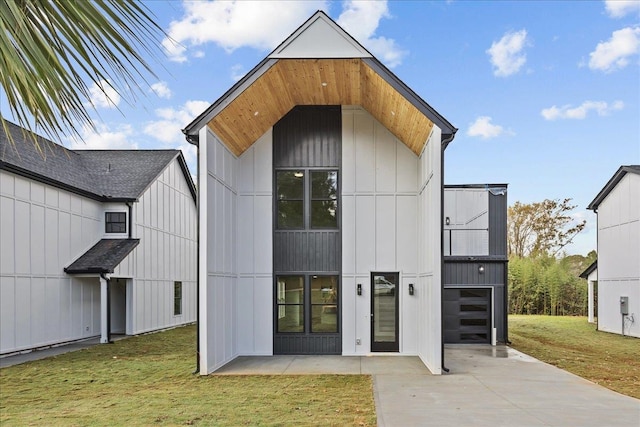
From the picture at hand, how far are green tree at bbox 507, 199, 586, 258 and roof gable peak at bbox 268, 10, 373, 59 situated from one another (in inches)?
969

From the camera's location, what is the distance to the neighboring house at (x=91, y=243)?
13.2 m

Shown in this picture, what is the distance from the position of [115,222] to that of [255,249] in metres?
7.33

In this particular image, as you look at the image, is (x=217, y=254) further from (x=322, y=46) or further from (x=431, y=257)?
(x=322, y=46)

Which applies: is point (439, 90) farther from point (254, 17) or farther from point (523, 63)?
point (254, 17)

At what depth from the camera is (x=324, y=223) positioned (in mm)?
12656

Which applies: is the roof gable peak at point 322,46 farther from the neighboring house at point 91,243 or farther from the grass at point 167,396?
the grass at point 167,396

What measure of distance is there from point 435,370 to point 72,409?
19.8 feet

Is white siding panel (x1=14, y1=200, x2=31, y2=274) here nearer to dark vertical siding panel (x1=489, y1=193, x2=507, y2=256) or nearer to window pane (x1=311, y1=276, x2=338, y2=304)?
window pane (x1=311, y1=276, x2=338, y2=304)

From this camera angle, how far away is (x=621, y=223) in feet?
59.6

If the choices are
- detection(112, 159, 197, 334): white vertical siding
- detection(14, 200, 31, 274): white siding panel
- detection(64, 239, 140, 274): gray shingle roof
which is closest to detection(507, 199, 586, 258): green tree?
detection(112, 159, 197, 334): white vertical siding

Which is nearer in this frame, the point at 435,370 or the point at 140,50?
the point at 140,50

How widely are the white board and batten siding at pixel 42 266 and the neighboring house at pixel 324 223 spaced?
546 cm

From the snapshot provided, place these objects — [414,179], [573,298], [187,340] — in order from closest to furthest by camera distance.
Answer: [414,179] → [187,340] → [573,298]

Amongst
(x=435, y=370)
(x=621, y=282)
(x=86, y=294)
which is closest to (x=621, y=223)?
(x=621, y=282)
